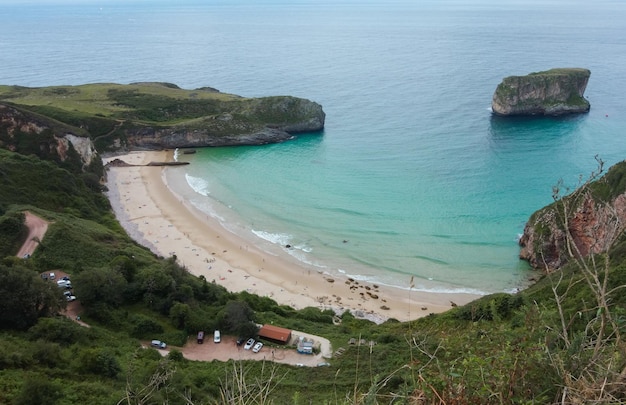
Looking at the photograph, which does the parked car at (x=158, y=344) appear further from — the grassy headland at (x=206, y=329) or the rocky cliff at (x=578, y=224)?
the rocky cliff at (x=578, y=224)

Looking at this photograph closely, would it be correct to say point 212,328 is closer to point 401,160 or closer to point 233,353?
point 233,353

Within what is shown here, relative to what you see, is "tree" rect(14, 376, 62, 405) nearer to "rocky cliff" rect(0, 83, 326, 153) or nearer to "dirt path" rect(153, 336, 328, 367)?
"dirt path" rect(153, 336, 328, 367)

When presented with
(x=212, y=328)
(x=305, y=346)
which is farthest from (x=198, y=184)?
(x=305, y=346)

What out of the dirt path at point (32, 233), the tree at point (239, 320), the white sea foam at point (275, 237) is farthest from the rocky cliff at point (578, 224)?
the dirt path at point (32, 233)

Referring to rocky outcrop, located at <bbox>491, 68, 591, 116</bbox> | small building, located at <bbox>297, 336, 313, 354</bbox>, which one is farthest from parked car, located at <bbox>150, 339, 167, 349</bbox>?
rocky outcrop, located at <bbox>491, 68, 591, 116</bbox>

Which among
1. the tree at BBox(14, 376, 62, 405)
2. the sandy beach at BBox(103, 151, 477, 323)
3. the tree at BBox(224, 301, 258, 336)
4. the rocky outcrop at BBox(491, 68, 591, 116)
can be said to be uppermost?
the rocky outcrop at BBox(491, 68, 591, 116)
